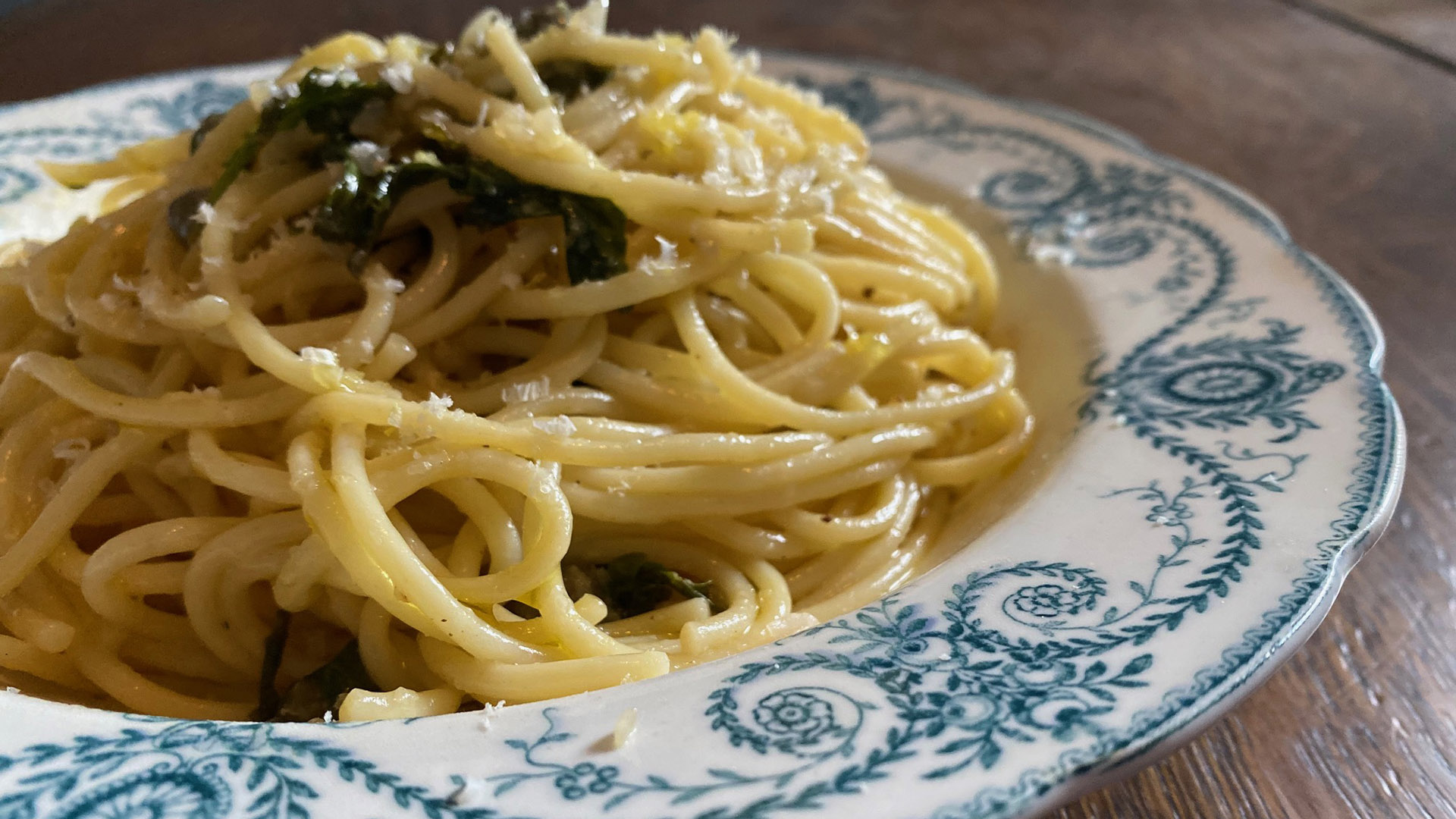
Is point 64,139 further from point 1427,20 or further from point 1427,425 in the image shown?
point 1427,20

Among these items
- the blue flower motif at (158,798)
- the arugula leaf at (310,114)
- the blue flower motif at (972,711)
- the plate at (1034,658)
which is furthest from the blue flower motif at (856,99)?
the blue flower motif at (158,798)

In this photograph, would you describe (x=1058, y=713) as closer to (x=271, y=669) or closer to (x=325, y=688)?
(x=325, y=688)

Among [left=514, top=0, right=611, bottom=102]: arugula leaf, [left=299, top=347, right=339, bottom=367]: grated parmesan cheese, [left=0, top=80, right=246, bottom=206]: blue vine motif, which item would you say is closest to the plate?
[left=299, top=347, right=339, bottom=367]: grated parmesan cheese

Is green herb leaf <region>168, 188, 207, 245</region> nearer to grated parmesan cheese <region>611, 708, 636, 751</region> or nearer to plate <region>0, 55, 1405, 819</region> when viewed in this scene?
plate <region>0, 55, 1405, 819</region>

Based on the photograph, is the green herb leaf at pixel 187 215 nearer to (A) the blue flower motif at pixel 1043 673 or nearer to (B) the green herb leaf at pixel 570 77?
(B) the green herb leaf at pixel 570 77

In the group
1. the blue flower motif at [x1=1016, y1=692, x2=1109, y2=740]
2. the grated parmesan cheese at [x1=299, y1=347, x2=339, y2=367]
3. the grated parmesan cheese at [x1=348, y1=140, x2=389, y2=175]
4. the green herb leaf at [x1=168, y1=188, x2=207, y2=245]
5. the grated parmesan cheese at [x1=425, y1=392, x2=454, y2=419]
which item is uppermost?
the grated parmesan cheese at [x1=348, y1=140, x2=389, y2=175]
